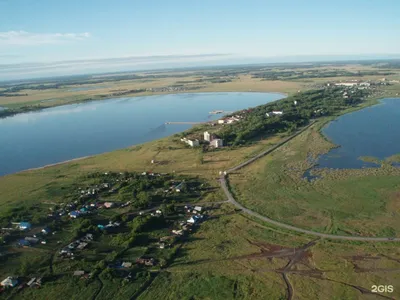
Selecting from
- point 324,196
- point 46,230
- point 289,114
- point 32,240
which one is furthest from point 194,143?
point 32,240

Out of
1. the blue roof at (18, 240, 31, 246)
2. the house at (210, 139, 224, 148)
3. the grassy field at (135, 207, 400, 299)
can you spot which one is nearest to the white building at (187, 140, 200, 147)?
the house at (210, 139, 224, 148)

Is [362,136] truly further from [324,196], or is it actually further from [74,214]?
[74,214]

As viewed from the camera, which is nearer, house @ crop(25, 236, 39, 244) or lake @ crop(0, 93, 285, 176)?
house @ crop(25, 236, 39, 244)

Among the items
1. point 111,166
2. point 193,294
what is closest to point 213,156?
point 111,166

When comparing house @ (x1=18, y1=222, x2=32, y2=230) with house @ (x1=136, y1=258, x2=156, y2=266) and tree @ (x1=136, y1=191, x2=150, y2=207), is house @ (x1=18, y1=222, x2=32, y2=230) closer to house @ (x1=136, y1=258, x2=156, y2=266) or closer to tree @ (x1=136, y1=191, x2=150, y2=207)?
tree @ (x1=136, y1=191, x2=150, y2=207)

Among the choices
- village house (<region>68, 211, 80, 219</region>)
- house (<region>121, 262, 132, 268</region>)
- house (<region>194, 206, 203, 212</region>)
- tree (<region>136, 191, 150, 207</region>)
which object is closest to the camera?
house (<region>121, 262, 132, 268</region>)

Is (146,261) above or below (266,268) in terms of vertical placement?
above

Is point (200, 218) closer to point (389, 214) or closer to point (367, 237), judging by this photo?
point (367, 237)
